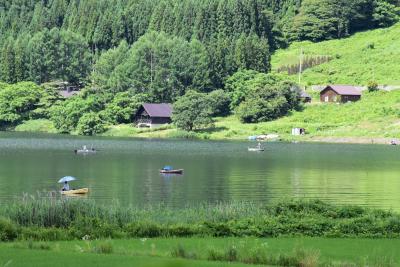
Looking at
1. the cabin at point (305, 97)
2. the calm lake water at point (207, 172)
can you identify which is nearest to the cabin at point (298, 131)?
the cabin at point (305, 97)

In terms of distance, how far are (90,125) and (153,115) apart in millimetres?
10837

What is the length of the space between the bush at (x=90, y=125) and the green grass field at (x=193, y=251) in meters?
107

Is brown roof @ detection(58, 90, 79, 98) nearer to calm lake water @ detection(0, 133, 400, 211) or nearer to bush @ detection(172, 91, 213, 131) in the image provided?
bush @ detection(172, 91, 213, 131)

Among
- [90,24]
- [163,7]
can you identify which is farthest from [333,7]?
[90,24]

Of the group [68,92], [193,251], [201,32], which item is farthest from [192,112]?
[193,251]

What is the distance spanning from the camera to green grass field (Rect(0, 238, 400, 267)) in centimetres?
2017

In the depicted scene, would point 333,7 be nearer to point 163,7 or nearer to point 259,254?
point 163,7

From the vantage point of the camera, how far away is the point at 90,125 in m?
133

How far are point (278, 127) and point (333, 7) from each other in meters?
75.6

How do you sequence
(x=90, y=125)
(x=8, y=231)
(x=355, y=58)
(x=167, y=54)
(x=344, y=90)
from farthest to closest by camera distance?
(x=355, y=58) → (x=167, y=54) → (x=344, y=90) → (x=90, y=125) → (x=8, y=231)

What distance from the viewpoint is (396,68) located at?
150 meters

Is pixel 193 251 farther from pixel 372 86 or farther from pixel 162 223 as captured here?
pixel 372 86

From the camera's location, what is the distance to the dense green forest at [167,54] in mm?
136000

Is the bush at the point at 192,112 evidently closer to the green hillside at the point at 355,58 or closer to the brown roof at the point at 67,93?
the brown roof at the point at 67,93
